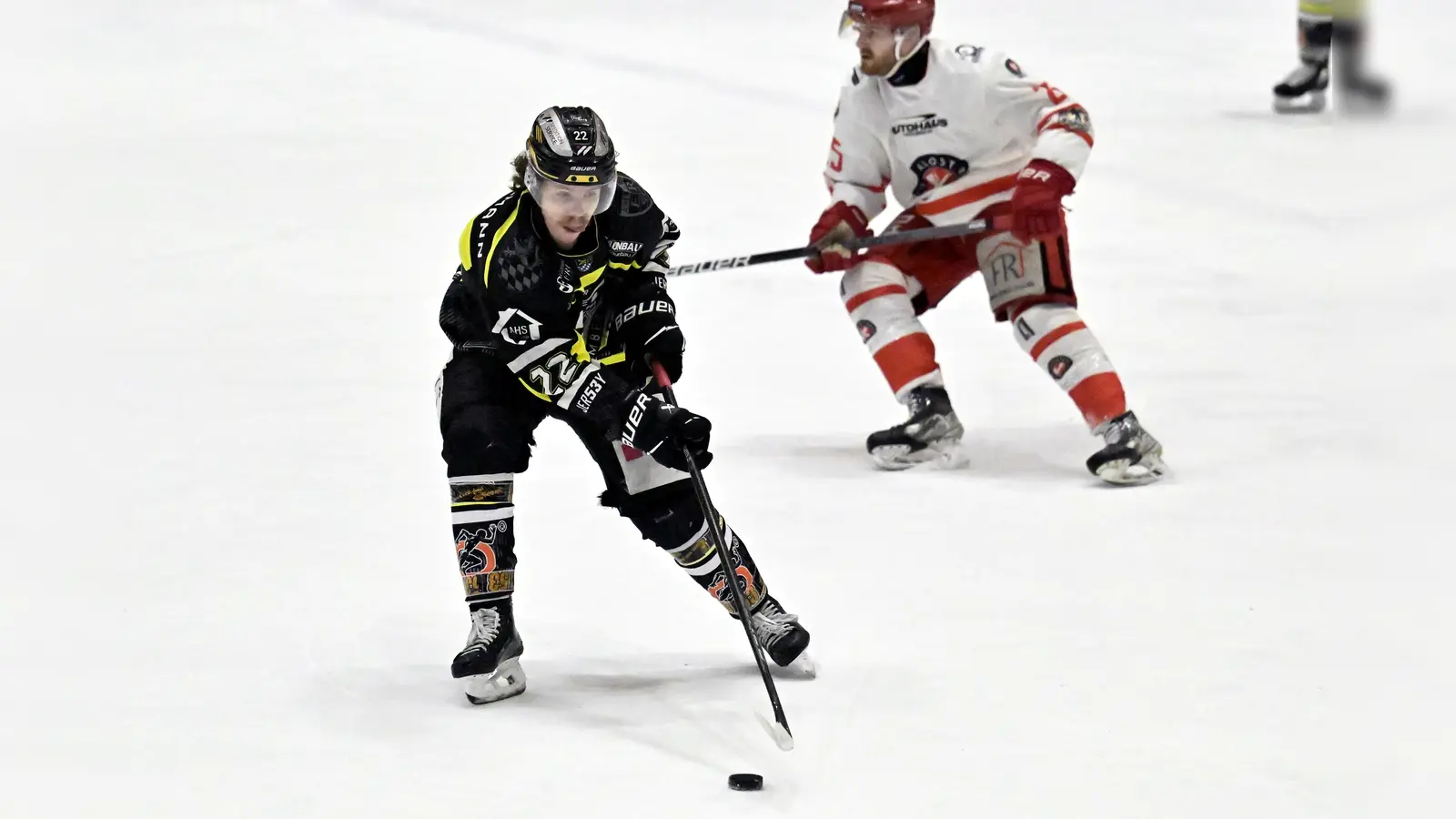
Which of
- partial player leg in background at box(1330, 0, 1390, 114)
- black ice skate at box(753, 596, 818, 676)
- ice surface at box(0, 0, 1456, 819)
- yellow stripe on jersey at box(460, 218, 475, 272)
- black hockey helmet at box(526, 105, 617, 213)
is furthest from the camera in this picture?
partial player leg in background at box(1330, 0, 1390, 114)

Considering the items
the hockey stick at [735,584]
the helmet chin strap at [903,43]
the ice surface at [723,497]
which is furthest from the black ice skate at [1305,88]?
the hockey stick at [735,584]

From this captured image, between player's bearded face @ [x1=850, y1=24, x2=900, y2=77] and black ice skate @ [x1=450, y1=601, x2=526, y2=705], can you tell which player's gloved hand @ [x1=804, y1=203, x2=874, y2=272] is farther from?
black ice skate @ [x1=450, y1=601, x2=526, y2=705]

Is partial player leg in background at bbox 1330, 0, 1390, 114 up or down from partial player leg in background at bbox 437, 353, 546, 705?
down

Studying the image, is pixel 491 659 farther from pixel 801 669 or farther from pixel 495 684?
pixel 801 669

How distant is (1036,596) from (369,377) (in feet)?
8.02

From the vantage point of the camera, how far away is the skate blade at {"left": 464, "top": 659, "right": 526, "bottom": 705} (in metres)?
3.28

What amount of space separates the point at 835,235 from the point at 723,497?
0.80 metres

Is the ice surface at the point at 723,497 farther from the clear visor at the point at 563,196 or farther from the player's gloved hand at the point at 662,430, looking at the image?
the clear visor at the point at 563,196

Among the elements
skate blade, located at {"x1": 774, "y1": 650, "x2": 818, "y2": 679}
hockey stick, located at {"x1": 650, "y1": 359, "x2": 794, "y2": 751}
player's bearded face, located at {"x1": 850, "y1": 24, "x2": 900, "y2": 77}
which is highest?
player's bearded face, located at {"x1": 850, "y1": 24, "x2": 900, "y2": 77}

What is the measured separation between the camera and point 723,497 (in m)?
4.59

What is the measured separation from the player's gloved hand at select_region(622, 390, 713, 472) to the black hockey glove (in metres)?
0.24

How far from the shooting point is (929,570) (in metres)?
3.99

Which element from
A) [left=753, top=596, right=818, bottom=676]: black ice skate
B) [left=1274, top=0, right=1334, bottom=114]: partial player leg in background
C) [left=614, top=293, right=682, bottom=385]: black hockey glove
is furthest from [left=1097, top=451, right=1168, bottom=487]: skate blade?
[left=1274, top=0, right=1334, bottom=114]: partial player leg in background

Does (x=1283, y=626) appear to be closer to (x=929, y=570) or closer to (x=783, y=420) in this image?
(x=929, y=570)
